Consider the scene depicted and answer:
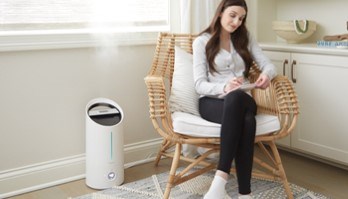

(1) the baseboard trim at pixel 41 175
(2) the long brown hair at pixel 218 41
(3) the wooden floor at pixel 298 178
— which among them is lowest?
(3) the wooden floor at pixel 298 178

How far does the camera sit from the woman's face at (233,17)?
2.24m

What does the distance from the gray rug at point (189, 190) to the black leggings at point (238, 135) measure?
1.06ft

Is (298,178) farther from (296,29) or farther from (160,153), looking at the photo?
(296,29)

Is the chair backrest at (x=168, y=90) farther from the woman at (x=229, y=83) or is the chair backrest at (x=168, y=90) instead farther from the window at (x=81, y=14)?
the window at (x=81, y=14)

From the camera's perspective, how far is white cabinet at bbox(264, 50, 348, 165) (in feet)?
8.23

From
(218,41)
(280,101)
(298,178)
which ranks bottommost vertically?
(298,178)

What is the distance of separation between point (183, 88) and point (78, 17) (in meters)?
0.79

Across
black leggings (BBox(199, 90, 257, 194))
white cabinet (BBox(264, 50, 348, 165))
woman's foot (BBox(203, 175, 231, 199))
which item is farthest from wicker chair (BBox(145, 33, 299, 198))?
white cabinet (BBox(264, 50, 348, 165))

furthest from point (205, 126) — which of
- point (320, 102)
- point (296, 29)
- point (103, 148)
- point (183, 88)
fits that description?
point (296, 29)

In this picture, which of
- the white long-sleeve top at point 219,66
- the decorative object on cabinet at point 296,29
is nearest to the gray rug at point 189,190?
the white long-sleeve top at point 219,66

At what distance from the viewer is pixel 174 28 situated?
286 cm

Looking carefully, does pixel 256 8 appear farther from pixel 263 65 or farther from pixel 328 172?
pixel 328 172

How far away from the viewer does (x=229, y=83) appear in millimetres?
2129

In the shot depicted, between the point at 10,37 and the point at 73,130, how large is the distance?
661 mm
